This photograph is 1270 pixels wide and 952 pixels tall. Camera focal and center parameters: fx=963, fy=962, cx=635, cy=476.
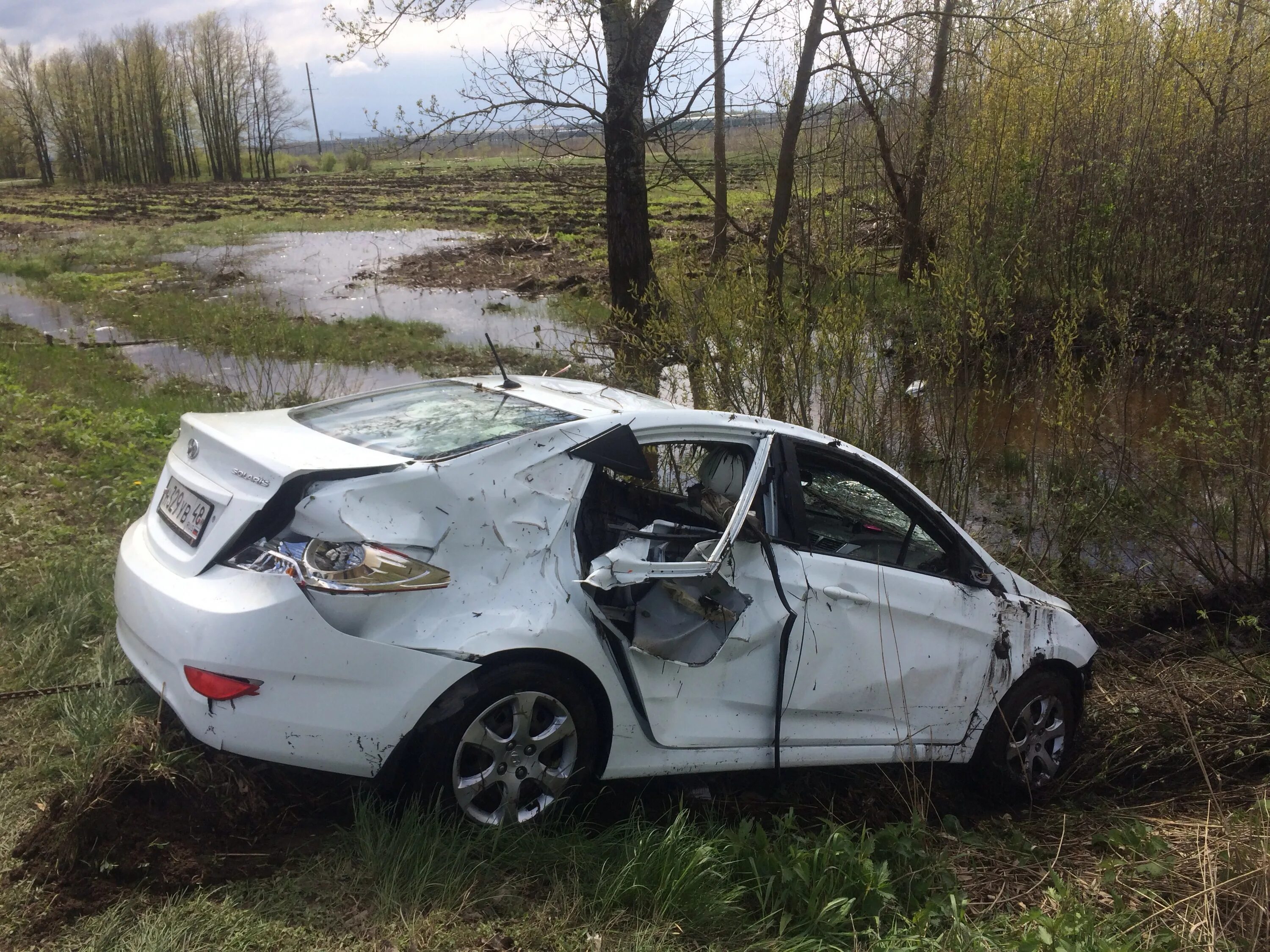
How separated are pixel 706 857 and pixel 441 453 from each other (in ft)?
5.42

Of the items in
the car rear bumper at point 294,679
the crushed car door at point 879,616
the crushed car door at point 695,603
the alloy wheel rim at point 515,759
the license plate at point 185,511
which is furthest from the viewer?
the crushed car door at point 879,616

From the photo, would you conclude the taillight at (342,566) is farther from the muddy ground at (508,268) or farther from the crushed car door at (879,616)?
the muddy ground at (508,268)

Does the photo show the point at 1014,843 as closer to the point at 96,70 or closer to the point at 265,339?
the point at 265,339

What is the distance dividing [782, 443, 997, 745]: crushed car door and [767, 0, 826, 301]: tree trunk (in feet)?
11.7

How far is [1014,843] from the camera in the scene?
13.5 ft

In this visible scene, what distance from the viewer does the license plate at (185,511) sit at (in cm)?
336

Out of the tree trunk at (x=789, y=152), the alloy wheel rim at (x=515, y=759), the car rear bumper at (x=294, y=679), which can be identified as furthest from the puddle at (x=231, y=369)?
the alloy wheel rim at (x=515, y=759)

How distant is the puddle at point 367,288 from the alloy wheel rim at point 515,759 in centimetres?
735

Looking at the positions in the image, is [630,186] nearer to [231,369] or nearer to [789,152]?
[789,152]

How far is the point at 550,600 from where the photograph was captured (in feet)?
10.8

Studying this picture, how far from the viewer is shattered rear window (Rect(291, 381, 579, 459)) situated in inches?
141

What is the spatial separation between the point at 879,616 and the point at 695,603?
917 mm

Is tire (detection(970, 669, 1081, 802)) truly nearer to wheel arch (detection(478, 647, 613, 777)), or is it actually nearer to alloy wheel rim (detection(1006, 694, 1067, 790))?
alloy wheel rim (detection(1006, 694, 1067, 790))

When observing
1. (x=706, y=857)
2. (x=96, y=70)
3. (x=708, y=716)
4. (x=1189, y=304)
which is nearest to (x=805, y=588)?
(x=708, y=716)
